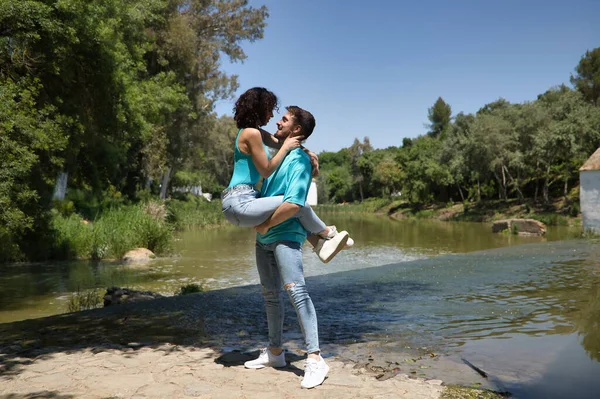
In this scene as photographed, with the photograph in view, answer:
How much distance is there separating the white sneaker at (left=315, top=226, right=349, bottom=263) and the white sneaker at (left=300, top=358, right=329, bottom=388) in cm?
68

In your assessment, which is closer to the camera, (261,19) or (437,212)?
(261,19)

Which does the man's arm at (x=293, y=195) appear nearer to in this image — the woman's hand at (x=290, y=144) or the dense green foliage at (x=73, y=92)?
the woman's hand at (x=290, y=144)

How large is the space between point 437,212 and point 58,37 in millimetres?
41770

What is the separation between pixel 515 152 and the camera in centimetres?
3853

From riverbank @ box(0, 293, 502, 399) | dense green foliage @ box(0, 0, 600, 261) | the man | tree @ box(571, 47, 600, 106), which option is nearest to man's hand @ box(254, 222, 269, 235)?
the man

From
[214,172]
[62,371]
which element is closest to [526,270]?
[62,371]

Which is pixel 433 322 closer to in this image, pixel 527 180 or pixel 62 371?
pixel 62 371

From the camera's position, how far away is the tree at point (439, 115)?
92.2 m

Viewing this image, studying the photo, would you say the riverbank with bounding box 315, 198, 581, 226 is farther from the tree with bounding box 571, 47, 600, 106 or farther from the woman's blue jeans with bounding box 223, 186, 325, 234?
the woman's blue jeans with bounding box 223, 186, 325, 234

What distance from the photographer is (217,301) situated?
6.74m

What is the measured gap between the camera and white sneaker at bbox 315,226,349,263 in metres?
3.68

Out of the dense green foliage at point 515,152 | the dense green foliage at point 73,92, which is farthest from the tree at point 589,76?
the dense green foliage at point 73,92

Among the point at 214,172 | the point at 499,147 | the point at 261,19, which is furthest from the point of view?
the point at 214,172

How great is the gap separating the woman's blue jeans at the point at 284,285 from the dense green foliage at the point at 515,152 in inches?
1355
